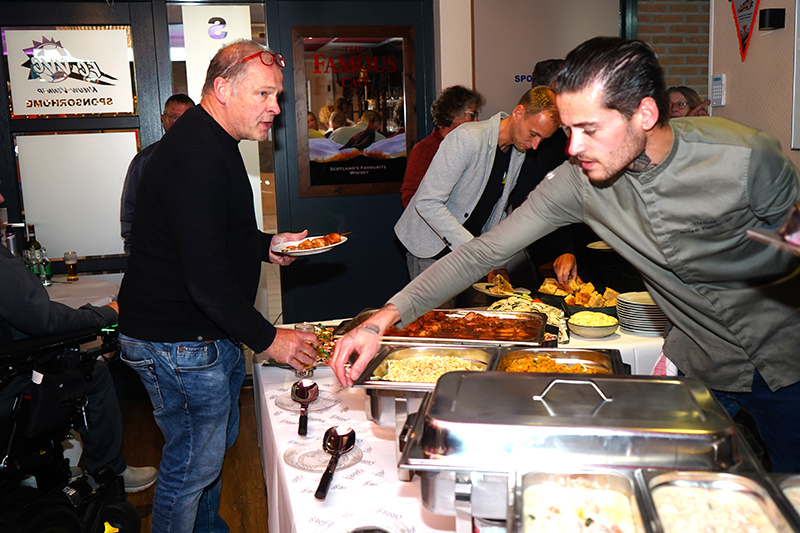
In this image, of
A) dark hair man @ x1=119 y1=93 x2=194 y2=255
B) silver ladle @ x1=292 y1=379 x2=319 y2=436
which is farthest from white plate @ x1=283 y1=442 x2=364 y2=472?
dark hair man @ x1=119 y1=93 x2=194 y2=255

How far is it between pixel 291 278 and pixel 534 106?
2164 mm

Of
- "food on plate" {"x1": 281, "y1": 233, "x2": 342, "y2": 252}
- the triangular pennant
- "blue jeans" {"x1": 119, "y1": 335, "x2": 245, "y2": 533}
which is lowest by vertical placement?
"blue jeans" {"x1": 119, "y1": 335, "x2": 245, "y2": 533}

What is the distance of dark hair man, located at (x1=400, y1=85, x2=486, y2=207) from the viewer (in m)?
3.54

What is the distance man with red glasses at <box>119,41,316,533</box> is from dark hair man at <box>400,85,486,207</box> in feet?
5.64

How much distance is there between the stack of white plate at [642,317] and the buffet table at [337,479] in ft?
3.35

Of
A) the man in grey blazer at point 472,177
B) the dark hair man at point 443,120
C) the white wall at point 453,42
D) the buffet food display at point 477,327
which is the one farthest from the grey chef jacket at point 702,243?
the white wall at point 453,42

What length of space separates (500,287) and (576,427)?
1.77m

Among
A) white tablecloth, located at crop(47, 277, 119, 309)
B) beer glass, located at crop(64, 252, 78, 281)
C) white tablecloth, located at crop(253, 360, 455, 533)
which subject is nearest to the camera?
white tablecloth, located at crop(253, 360, 455, 533)

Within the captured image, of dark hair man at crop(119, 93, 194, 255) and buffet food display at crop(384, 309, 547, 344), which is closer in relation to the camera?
buffet food display at crop(384, 309, 547, 344)

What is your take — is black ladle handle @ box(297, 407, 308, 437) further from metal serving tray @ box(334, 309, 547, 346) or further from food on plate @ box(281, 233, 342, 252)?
food on plate @ box(281, 233, 342, 252)

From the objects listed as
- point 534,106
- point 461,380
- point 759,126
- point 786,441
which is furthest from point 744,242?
point 759,126

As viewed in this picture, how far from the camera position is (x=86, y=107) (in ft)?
13.0

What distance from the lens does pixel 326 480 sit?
4.29ft

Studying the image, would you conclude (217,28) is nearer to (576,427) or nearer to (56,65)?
(56,65)
